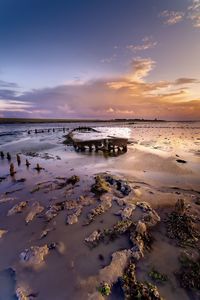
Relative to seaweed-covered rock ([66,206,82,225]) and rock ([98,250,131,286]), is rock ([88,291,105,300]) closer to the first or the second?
rock ([98,250,131,286])

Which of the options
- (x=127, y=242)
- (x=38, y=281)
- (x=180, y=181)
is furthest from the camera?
(x=180, y=181)

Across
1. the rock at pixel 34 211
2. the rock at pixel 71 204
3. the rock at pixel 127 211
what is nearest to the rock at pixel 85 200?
the rock at pixel 71 204

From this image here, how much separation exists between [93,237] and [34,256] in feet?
7.90

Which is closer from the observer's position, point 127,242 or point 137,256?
point 137,256

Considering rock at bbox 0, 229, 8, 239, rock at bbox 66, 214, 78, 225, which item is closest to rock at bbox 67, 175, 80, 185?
rock at bbox 66, 214, 78, 225

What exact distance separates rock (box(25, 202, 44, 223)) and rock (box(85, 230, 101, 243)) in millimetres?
3480

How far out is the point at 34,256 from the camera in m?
6.86

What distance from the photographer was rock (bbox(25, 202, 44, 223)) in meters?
9.65

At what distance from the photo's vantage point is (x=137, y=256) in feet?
22.2

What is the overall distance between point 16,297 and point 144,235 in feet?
16.5

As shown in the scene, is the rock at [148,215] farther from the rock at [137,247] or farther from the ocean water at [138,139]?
the ocean water at [138,139]

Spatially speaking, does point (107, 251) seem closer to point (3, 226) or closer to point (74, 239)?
point (74, 239)

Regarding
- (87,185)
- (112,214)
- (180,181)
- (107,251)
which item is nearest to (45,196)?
(87,185)

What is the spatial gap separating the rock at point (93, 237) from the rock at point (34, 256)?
1.69 meters
